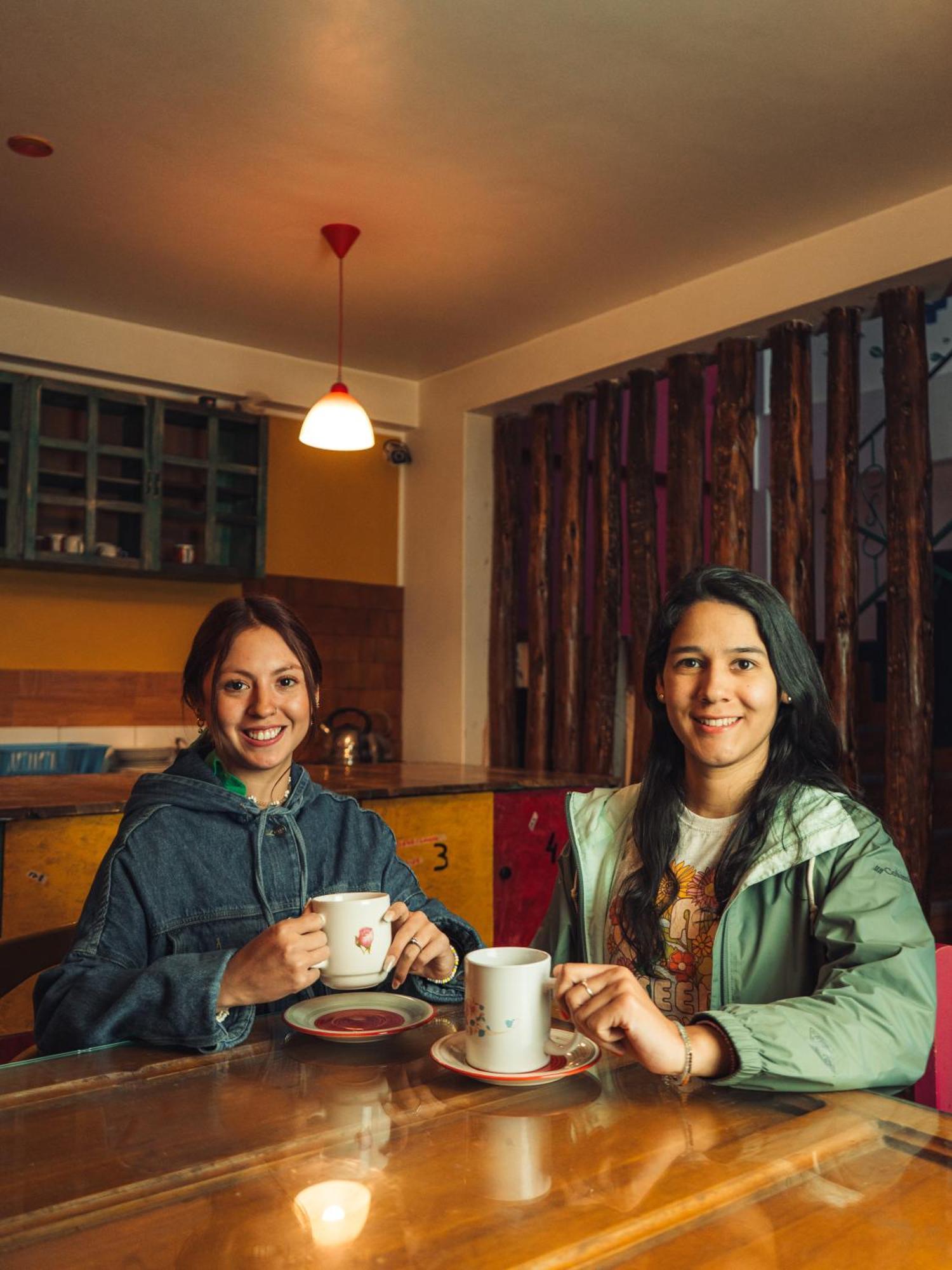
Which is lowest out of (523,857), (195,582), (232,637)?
(523,857)

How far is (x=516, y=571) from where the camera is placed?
5445 millimetres

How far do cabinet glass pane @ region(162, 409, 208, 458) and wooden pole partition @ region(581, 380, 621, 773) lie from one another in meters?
1.80

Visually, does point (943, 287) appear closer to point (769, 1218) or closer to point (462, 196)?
point (462, 196)

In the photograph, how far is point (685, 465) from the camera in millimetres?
4512

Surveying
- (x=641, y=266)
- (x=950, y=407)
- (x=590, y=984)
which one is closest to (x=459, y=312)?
(x=641, y=266)

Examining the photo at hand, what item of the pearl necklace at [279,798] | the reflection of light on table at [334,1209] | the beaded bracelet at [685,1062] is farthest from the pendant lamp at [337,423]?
the reflection of light on table at [334,1209]

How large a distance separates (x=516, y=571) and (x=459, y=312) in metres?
1.29

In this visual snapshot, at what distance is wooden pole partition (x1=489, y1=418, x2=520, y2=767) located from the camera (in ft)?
17.6

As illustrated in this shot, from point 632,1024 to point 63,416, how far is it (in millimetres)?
4523

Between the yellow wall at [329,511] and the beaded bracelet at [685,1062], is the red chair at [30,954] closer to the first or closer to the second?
the beaded bracelet at [685,1062]

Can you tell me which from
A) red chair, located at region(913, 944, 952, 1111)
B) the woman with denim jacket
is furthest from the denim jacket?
red chair, located at region(913, 944, 952, 1111)

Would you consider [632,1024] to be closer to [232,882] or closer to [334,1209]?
[334,1209]

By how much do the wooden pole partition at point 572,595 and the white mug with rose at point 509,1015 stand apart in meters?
3.85

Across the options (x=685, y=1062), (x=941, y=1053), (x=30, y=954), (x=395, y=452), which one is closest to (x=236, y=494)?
(x=395, y=452)
